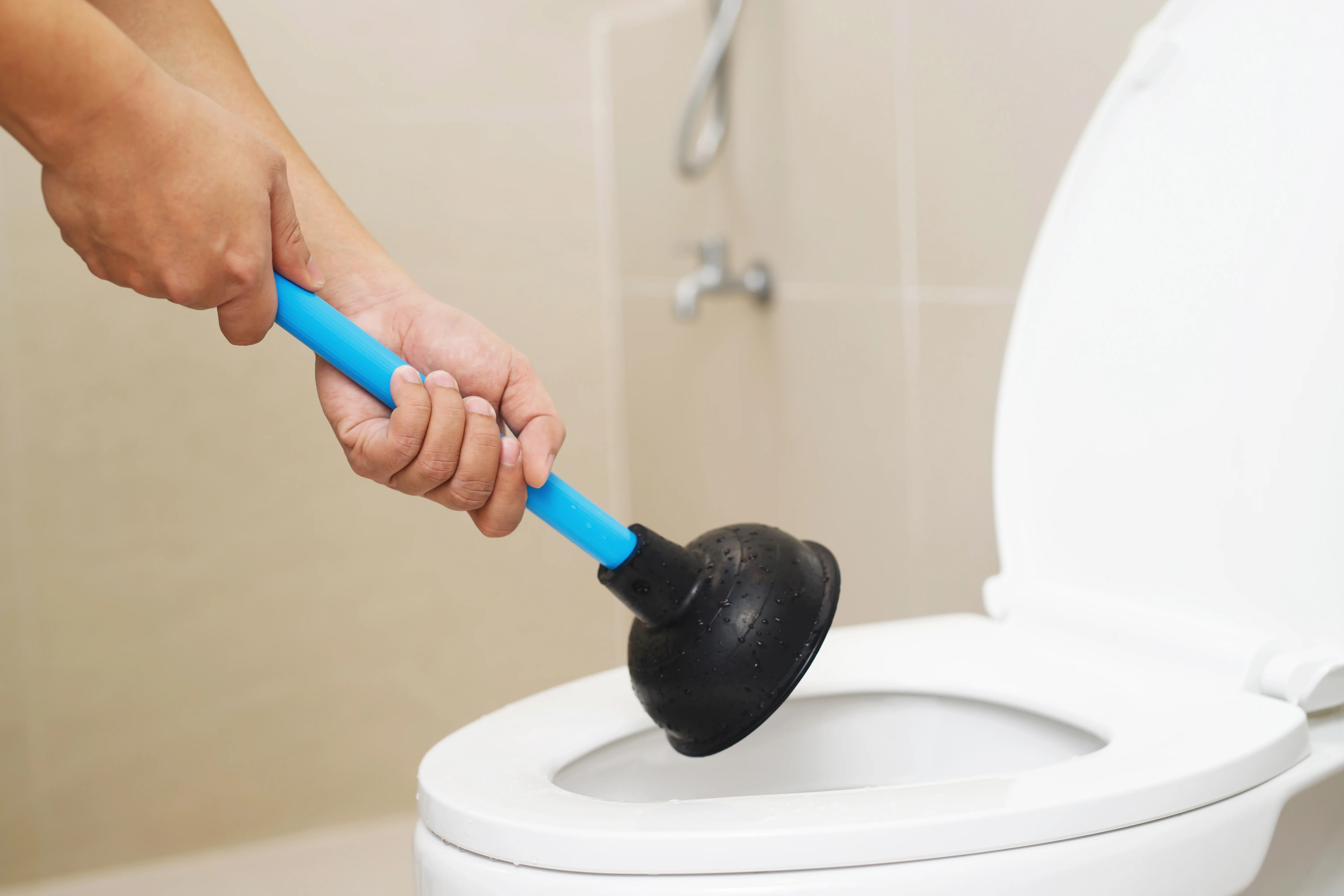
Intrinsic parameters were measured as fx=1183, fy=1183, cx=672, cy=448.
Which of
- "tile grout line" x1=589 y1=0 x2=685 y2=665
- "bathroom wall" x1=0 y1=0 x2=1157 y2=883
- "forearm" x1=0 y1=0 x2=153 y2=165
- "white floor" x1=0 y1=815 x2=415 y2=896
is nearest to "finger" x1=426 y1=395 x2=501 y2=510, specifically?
"forearm" x1=0 y1=0 x2=153 y2=165

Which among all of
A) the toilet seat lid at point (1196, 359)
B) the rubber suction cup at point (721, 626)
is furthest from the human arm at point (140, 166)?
the toilet seat lid at point (1196, 359)

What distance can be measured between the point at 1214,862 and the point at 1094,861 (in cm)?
7

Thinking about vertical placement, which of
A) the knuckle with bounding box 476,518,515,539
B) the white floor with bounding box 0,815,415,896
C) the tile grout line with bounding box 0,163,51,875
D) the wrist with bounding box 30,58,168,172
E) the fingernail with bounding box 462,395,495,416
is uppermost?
the wrist with bounding box 30,58,168,172

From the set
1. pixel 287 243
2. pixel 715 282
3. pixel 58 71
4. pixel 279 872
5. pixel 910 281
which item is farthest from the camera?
pixel 279 872

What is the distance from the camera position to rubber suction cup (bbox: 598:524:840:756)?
0.58m

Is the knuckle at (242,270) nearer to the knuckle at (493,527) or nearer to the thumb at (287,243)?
the thumb at (287,243)

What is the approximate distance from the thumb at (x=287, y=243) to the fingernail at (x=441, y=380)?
0.07 meters

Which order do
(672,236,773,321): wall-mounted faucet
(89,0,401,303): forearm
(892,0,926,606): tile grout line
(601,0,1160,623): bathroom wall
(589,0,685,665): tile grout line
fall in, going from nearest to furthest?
(89,0,401,303): forearm, (601,0,1160,623): bathroom wall, (892,0,926,606): tile grout line, (672,236,773,321): wall-mounted faucet, (589,0,685,665): tile grout line

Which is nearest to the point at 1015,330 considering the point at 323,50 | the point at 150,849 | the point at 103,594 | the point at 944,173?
the point at 944,173

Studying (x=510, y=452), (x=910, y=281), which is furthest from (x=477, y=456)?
(x=910, y=281)

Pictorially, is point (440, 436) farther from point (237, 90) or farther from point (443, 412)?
point (237, 90)

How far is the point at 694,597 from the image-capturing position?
2.00 ft

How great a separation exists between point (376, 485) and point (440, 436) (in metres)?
1.10

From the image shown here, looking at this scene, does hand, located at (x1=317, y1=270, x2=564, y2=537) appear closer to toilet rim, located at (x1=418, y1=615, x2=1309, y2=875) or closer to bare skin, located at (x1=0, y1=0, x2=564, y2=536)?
bare skin, located at (x1=0, y1=0, x2=564, y2=536)
